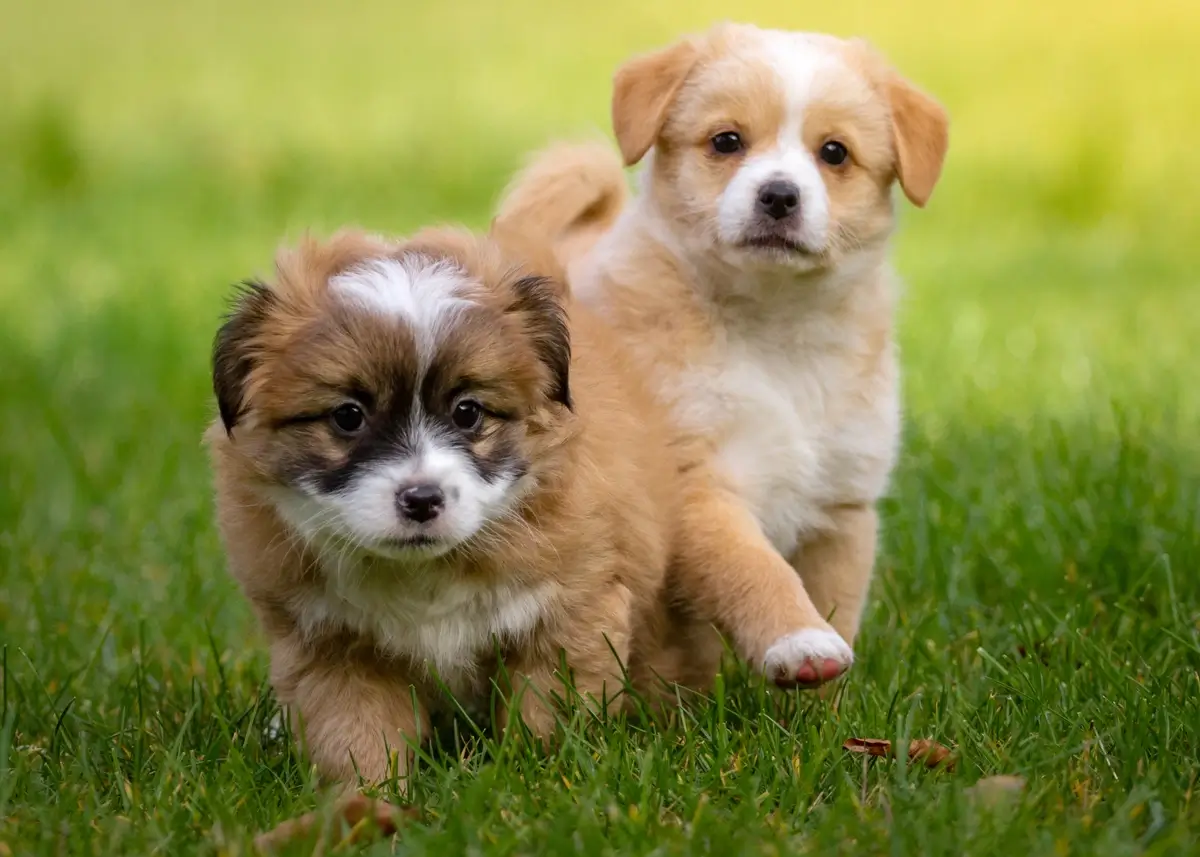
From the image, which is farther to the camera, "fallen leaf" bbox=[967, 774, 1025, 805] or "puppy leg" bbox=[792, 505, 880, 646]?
"puppy leg" bbox=[792, 505, 880, 646]

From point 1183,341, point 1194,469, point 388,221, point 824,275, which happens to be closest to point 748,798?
point 824,275

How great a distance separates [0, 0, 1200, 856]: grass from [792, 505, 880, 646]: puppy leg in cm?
11

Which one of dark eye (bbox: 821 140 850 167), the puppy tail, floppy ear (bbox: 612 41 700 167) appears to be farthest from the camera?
the puppy tail

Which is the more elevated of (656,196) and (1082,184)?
(656,196)

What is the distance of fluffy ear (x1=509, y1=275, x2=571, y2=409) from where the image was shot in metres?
3.25

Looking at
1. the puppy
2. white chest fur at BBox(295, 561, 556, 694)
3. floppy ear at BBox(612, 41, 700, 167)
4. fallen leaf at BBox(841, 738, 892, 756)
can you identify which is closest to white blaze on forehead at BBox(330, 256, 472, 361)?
white chest fur at BBox(295, 561, 556, 694)

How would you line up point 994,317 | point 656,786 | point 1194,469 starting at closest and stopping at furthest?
point 656,786
point 1194,469
point 994,317

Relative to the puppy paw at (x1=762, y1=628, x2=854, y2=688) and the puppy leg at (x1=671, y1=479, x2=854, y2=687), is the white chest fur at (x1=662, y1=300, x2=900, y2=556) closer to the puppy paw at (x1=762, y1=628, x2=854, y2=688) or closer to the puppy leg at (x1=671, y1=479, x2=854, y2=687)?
the puppy leg at (x1=671, y1=479, x2=854, y2=687)

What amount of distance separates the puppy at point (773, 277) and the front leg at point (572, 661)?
342mm

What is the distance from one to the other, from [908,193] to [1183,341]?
3.67 meters

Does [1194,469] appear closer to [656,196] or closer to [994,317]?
[656,196]

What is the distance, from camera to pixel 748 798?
2814mm

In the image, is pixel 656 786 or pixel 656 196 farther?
pixel 656 196

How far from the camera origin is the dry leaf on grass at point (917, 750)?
10.1 feet
